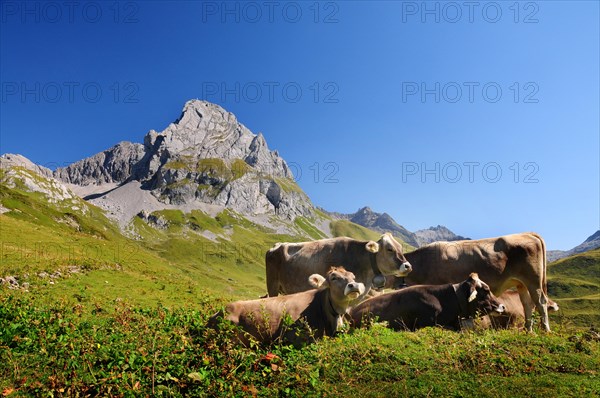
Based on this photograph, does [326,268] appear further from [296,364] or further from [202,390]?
[202,390]

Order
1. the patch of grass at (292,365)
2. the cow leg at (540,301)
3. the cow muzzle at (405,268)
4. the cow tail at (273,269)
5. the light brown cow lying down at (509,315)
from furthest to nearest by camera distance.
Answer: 1. the cow tail at (273,269)
2. the cow muzzle at (405,268)
3. the cow leg at (540,301)
4. the light brown cow lying down at (509,315)
5. the patch of grass at (292,365)

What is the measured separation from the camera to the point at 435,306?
14.0 metres

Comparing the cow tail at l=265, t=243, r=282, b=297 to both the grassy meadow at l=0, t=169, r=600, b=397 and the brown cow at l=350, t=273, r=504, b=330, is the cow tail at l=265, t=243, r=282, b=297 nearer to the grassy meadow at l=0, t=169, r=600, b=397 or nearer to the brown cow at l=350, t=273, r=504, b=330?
the brown cow at l=350, t=273, r=504, b=330

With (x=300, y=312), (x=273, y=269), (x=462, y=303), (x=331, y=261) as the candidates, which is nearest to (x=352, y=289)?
(x=300, y=312)

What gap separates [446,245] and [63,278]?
68.1 ft

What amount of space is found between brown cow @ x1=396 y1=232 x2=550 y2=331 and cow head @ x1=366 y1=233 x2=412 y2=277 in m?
1.39

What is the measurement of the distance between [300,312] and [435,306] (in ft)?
16.2

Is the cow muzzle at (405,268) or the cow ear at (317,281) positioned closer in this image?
the cow ear at (317,281)

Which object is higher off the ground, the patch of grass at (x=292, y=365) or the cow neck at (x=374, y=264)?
the cow neck at (x=374, y=264)

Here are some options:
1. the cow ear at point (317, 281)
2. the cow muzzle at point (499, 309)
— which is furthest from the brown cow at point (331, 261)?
the cow ear at point (317, 281)

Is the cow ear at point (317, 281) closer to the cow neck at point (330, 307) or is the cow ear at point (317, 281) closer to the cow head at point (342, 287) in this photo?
the cow head at point (342, 287)

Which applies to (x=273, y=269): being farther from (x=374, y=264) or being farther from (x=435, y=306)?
(x=435, y=306)

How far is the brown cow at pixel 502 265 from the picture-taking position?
52.2 ft

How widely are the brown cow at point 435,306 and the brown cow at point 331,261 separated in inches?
90.7
